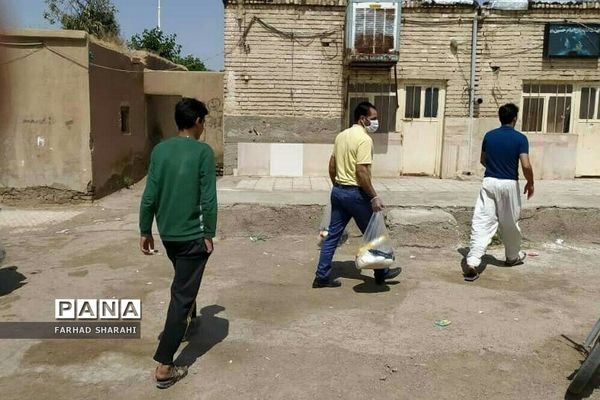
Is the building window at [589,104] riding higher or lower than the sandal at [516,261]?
higher

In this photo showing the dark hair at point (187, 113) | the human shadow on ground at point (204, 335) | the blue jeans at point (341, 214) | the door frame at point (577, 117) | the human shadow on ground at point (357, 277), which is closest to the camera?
the dark hair at point (187, 113)

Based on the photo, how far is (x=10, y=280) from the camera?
521 cm

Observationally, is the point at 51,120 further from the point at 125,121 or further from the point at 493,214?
the point at 493,214

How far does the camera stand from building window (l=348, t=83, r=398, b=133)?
11641mm

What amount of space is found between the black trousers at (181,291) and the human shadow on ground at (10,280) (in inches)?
95.8

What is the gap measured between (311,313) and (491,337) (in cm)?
140

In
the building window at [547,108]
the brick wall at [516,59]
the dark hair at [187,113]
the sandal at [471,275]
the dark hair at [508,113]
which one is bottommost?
the sandal at [471,275]

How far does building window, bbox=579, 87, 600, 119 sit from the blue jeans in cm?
879

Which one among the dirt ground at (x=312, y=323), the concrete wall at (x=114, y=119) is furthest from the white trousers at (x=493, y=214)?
the concrete wall at (x=114, y=119)

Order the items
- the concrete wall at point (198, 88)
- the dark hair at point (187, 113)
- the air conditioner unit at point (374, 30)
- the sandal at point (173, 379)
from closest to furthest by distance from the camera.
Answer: the sandal at point (173, 379)
the dark hair at point (187, 113)
the air conditioner unit at point (374, 30)
the concrete wall at point (198, 88)

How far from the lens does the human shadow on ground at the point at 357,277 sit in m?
5.07

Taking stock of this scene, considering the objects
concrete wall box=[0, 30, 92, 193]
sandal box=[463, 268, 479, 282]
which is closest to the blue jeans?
sandal box=[463, 268, 479, 282]

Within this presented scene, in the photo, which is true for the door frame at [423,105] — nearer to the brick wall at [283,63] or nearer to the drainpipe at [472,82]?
the drainpipe at [472,82]

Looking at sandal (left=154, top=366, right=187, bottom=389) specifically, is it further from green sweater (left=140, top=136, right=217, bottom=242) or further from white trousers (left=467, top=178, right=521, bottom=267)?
white trousers (left=467, top=178, right=521, bottom=267)
